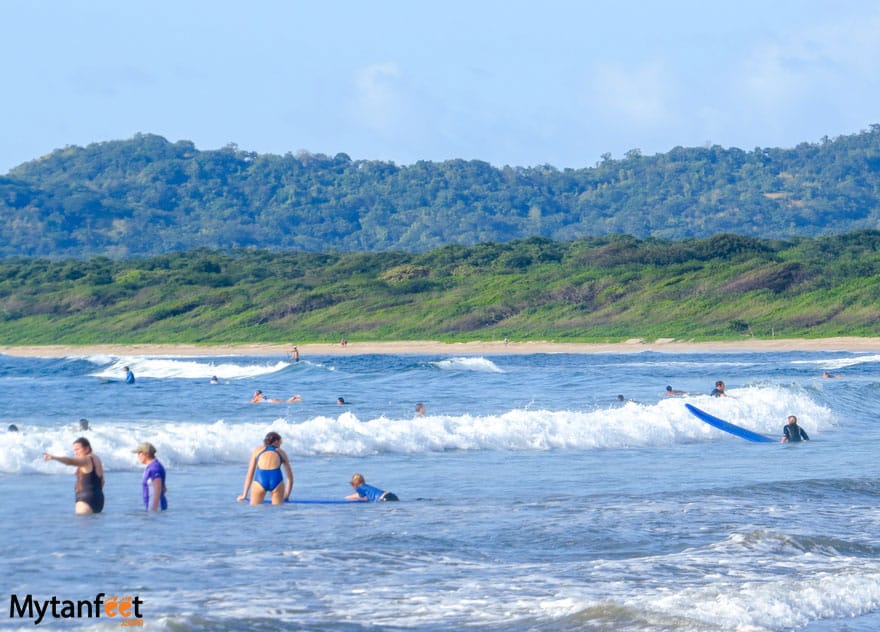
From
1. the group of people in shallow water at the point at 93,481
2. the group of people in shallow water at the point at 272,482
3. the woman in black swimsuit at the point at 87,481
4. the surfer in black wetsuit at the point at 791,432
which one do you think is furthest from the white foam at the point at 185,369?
the woman in black swimsuit at the point at 87,481

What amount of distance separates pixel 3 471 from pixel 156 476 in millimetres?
4940

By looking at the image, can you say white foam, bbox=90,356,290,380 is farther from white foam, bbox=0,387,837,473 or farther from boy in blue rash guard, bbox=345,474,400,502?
boy in blue rash guard, bbox=345,474,400,502

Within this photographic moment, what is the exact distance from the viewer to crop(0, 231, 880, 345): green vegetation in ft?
238

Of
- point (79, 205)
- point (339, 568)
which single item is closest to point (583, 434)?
point (339, 568)

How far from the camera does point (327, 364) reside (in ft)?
189

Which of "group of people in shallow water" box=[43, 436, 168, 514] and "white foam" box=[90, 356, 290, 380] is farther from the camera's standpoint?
"white foam" box=[90, 356, 290, 380]

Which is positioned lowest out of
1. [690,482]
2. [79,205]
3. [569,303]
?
[690,482]

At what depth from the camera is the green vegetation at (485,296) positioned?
72562mm

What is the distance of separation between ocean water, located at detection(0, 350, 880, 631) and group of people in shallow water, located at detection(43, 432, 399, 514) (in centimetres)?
31

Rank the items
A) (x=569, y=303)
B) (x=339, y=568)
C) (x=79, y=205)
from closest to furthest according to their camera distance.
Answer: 1. (x=339, y=568)
2. (x=569, y=303)
3. (x=79, y=205)

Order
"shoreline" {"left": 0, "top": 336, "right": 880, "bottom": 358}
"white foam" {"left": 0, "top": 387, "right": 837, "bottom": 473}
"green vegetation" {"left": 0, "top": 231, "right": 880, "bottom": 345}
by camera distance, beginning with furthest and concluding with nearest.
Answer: "green vegetation" {"left": 0, "top": 231, "right": 880, "bottom": 345} < "shoreline" {"left": 0, "top": 336, "right": 880, "bottom": 358} < "white foam" {"left": 0, "top": 387, "right": 837, "bottom": 473}

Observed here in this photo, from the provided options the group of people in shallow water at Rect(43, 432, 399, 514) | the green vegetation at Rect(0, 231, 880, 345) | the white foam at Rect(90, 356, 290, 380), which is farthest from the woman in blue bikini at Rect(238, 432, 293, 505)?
the green vegetation at Rect(0, 231, 880, 345)

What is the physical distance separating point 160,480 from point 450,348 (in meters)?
54.8

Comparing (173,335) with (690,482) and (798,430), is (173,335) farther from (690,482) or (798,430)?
(690,482)
